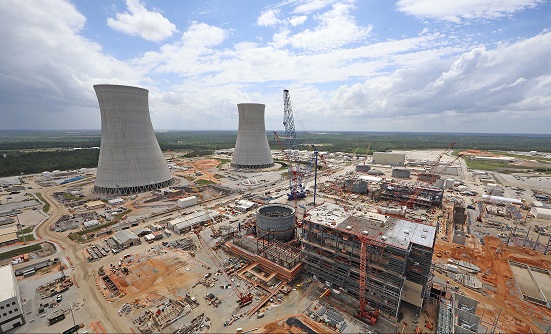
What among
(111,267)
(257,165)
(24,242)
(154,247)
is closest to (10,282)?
(111,267)

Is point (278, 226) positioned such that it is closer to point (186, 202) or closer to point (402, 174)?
point (186, 202)

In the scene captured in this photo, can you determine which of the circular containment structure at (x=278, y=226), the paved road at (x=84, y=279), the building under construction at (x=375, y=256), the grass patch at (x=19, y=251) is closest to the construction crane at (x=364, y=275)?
the building under construction at (x=375, y=256)

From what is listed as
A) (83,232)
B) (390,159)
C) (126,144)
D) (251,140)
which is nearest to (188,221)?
(83,232)

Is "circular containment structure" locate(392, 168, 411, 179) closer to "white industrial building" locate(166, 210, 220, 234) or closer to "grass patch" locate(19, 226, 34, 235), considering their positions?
"white industrial building" locate(166, 210, 220, 234)

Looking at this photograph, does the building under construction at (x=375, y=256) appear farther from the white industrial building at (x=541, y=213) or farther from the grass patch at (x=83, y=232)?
the white industrial building at (x=541, y=213)

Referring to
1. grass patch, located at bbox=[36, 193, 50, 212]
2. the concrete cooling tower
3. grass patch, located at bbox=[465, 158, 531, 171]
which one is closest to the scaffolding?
the concrete cooling tower
